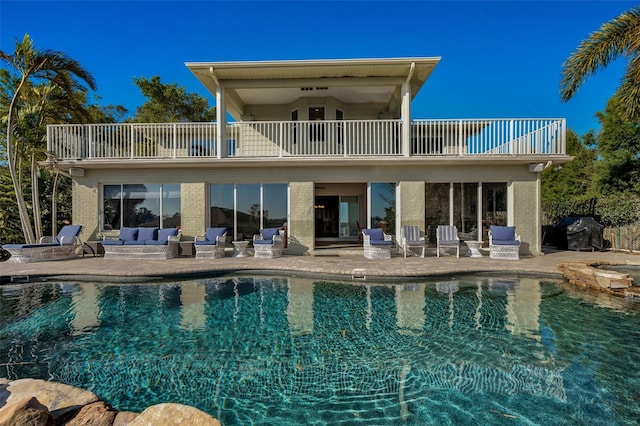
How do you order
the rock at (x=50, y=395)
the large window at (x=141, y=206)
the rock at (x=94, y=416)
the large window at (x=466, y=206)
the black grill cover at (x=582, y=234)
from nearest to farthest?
the rock at (x=94, y=416) → the rock at (x=50, y=395) → the large window at (x=466, y=206) → the large window at (x=141, y=206) → the black grill cover at (x=582, y=234)

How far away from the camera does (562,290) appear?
637cm

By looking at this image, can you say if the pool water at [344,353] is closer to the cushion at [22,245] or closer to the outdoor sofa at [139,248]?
the outdoor sofa at [139,248]

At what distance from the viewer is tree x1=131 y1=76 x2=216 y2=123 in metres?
20.3

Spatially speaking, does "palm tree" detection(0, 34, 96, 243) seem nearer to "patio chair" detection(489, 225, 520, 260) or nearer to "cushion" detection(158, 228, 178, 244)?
"cushion" detection(158, 228, 178, 244)

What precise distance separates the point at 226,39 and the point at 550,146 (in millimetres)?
13074

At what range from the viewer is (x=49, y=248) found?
9727 millimetres

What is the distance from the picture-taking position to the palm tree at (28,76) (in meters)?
9.80

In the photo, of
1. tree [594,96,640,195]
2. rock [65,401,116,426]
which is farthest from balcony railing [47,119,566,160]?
tree [594,96,640,195]

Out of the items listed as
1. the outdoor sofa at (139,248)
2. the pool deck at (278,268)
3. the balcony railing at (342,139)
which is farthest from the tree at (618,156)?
the outdoor sofa at (139,248)

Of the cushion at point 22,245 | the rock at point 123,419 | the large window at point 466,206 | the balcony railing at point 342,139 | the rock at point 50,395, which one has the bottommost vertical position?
the rock at point 123,419

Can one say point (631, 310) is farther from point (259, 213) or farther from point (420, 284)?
point (259, 213)

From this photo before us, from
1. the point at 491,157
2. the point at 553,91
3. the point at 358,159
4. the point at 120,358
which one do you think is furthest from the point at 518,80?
the point at 120,358

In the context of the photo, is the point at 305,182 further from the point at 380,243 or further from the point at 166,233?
the point at 166,233

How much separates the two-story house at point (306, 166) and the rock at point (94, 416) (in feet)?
27.6
